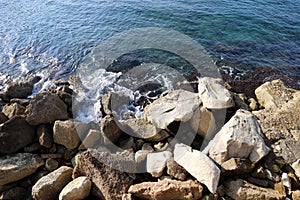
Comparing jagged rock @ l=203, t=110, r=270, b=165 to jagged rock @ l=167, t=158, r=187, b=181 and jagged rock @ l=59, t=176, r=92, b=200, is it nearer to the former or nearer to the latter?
jagged rock @ l=167, t=158, r=187, b=181

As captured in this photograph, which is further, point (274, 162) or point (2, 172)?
point (2, 172)

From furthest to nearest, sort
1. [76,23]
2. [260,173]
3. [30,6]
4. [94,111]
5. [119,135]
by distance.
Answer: [30,6]
[76,23]
[94,111]
[119,135]
[260,173]

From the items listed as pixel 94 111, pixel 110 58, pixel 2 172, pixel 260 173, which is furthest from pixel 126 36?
pixel 260 173

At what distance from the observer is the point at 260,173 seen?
5.23 metres

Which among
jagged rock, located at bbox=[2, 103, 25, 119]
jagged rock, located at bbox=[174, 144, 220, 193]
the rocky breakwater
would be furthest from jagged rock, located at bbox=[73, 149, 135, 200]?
jagged rock, located at bbox=[2, 103, 25, 119]

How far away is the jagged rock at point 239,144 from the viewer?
5.43 metres

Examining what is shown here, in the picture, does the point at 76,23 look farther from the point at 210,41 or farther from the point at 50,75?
the point at 210,41

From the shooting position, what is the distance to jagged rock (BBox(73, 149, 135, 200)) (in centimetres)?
537

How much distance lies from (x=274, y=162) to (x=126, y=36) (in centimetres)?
926

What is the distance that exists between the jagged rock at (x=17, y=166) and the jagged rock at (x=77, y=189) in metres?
1.19

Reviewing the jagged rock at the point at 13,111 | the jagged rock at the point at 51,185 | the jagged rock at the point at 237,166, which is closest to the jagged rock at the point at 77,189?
the jagged rock at the point at 51,185

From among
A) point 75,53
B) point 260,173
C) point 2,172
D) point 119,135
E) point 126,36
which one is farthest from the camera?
point 126,36

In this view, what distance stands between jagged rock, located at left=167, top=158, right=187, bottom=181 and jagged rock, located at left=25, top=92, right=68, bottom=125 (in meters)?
3.26

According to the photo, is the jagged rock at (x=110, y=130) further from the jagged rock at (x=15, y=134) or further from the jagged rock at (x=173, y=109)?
the jagged rock at (x=15, y=134)
